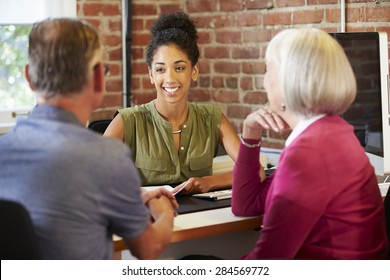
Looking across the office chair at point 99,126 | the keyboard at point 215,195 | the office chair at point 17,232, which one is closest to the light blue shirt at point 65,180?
the office chair at point 17,232

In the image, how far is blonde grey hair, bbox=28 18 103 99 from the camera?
1484mm

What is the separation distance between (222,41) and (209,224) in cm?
213

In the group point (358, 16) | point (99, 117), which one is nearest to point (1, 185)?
point (358, 16)

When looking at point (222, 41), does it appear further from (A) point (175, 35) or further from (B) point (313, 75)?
(B) point (313, 75)

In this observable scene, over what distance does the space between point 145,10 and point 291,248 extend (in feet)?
8.55

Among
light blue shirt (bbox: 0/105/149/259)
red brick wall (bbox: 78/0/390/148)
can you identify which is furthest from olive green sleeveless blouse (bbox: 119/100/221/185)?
light blue shirt (bbox: 0/105/149/259)

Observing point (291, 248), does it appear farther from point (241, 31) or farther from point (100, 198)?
point (241, 31)

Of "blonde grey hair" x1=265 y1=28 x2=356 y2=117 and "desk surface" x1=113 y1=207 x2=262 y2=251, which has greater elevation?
"blonde grey hair" x1=265 y1=28 x2=356 y2=117

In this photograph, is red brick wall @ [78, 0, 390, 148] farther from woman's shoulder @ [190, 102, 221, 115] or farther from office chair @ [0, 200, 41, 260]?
office chair @ [0, 200, 41, 260]

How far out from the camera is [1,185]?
1.47m

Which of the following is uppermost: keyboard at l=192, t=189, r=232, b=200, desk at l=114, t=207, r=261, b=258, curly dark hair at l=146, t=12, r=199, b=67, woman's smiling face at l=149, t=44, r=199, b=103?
curly dark hair at l=146, t=12, r=199, b=67

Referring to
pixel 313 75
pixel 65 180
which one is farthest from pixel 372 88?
pixel 65 180

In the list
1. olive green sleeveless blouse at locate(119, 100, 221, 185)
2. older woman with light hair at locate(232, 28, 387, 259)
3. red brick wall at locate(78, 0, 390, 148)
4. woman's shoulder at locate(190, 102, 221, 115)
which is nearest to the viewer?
older woman with light hair at locate(232, 28, 387, 259)

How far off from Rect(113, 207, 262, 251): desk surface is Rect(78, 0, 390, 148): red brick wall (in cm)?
156
